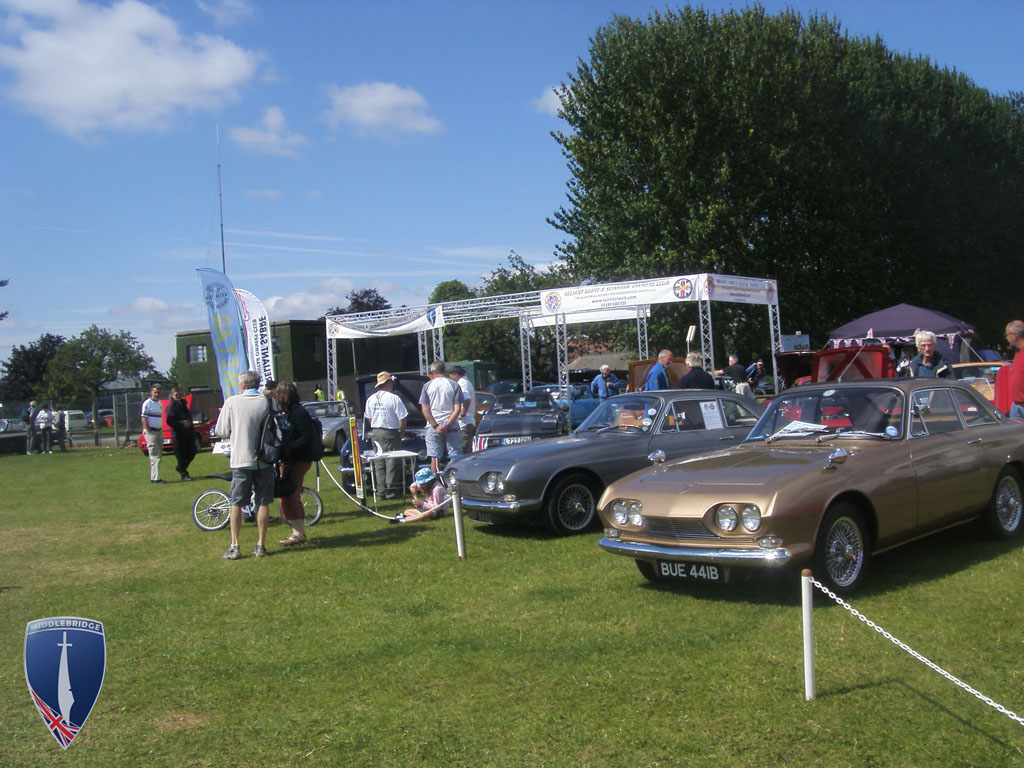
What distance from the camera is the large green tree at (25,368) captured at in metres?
66.2

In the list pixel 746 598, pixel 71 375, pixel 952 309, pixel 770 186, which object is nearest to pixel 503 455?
pixel 746 598

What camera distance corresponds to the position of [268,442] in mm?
8469

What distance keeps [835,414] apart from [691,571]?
6.85 feet

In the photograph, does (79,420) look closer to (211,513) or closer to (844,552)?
(211,513)

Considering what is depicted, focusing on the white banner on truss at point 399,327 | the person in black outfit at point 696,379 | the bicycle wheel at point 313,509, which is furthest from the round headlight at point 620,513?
the white banner on truss at point 399,327

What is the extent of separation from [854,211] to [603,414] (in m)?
24.6

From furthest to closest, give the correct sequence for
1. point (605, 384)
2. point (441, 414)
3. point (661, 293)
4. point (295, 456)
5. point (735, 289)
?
1. point (605, 384)
2. point (735, 289)
3. point (661, 293)
4. point (441, 414)
5. point (295, 456)

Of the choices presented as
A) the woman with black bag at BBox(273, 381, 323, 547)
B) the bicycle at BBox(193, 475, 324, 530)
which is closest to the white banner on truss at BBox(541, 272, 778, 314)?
the bicycle at BBox(193, 475, 324, 530)

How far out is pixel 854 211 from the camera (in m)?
30.6

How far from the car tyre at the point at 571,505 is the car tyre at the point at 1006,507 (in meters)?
3.54

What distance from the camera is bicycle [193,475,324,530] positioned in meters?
10.4

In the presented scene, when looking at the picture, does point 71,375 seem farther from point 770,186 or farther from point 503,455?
point 503,455

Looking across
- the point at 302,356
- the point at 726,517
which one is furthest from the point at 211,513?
the point at 302,356

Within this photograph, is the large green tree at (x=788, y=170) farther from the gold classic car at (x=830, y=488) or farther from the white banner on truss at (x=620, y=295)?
the gold classic car at (x=830, y=488)
